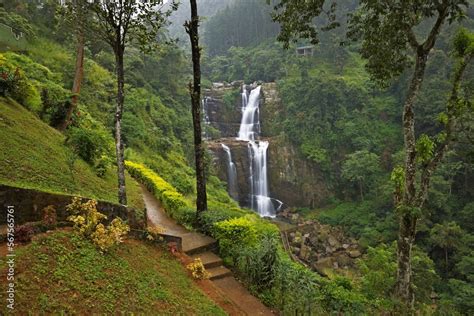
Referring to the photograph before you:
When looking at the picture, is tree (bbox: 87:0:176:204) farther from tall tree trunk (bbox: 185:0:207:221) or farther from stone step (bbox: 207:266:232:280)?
stone step (bbox: 207:266:232:280)

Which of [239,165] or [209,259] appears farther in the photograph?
[239,165]

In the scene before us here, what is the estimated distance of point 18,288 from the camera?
369 cm

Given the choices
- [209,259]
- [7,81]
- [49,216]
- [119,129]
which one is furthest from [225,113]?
[49,216]

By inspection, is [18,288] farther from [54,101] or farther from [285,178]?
[285,178]

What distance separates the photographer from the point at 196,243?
812 cm

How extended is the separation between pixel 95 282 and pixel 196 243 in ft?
12.3

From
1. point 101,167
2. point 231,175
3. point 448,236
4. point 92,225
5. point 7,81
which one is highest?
point 7,81

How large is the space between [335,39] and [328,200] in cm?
1931

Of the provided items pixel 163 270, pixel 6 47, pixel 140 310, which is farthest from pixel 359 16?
pixel 6 47

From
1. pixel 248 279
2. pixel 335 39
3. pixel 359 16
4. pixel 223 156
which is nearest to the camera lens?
pixel 248 279

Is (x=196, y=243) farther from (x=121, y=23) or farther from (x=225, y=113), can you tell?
(x=225, y=113)

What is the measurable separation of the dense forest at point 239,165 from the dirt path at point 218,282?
2.3 inches

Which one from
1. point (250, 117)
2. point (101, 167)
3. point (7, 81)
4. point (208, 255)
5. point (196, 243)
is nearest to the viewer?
point (208, 255)

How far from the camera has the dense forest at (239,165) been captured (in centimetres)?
538
